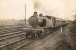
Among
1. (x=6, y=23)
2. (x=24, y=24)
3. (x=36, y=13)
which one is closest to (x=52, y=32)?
(x=36, y=13)

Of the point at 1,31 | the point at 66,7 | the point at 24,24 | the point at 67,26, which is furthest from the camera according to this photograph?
the point at 66,7

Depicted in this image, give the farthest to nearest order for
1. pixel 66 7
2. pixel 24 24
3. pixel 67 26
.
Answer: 1. pixel 66 7
2. pixel 67 26
3. pixel 24 24

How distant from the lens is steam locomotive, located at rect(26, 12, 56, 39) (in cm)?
122

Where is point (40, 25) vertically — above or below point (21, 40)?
above

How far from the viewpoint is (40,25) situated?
52.6 inches

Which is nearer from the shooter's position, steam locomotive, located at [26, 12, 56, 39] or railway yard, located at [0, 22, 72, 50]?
railway yard, located at [0, 22, 72, 50]

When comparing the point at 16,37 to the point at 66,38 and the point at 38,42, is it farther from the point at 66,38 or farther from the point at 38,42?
the point at 66,38

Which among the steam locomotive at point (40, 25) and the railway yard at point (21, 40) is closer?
the railway yard at point (21, 40)

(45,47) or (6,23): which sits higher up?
(6,23)

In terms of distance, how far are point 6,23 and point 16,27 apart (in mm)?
135

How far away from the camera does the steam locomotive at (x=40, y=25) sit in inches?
48.0

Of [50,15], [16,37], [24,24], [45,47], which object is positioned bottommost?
[45,47]

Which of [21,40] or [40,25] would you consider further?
[40,25]

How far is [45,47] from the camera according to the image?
1.15 meters
